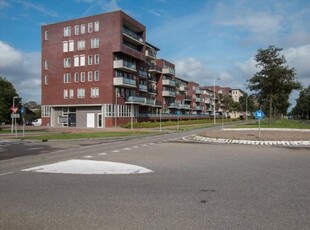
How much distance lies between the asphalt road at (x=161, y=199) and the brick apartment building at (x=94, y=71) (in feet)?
161

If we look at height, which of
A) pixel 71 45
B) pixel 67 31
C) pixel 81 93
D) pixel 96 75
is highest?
pixel 67 31

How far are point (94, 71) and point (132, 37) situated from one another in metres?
9.66

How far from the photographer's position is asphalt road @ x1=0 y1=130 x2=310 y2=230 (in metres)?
6.04

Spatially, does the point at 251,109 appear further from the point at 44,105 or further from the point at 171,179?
the point at 171,179

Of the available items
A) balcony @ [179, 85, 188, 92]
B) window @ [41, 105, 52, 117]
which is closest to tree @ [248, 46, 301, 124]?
window @ [41, 105, 52, 117]

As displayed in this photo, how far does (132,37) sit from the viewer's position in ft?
219

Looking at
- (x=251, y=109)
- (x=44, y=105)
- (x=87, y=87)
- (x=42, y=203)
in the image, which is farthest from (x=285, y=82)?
(x=251, y=109)

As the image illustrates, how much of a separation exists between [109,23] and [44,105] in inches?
792

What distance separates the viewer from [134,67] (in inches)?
2660

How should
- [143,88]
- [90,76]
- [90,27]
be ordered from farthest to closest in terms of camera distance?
[143,88] < [90,27] < [90,76]

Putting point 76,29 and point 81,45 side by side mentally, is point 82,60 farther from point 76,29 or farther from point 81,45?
point 76,29

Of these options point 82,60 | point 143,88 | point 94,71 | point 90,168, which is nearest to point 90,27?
point 82,60

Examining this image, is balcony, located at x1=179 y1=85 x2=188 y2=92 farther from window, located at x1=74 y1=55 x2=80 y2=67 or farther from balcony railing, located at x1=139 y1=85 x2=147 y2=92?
window, located at x1=74 y1=55 x2=80 y2=67

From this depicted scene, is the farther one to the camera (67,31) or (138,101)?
(138,101)
